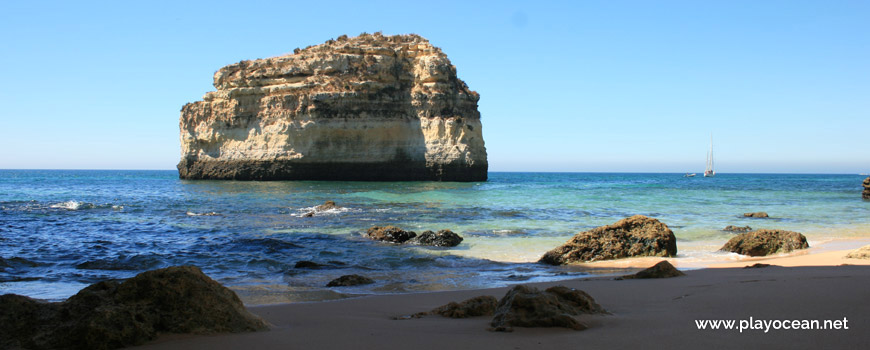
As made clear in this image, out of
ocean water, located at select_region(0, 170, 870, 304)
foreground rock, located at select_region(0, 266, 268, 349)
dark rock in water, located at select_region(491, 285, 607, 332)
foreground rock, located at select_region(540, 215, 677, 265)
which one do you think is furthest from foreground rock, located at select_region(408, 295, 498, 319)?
foreground rock, located at select_region(540, 215, 677, 265)

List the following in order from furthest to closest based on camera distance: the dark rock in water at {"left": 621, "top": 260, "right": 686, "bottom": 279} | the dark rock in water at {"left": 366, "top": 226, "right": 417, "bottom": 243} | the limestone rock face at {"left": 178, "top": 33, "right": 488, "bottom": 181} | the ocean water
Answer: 1. the limestone rock face at {"left": 178, "top": 33, "right": 488, "bottom": 181}
2. the dark rock in water at {"left": 366, "top": 226, "right": 417, "bottom": 243}
3. the ocean water
4. the dark rock in water at {"left": 621, "top": 260, "right": 686, "bottom": 279}

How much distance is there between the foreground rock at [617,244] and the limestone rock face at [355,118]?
30.4 m

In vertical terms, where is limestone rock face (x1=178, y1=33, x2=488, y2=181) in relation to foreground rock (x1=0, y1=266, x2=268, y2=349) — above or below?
above

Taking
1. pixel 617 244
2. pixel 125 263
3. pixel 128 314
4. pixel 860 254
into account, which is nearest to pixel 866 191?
pixel 860 254

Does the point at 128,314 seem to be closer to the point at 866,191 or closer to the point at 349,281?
the point at 349,281

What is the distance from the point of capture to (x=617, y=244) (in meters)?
8.08

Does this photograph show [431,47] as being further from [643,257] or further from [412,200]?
[643,257]

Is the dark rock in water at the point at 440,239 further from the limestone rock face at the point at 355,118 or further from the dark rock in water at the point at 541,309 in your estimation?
the limestone rock face at the point at 355,118

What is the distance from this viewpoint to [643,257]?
7.93 m

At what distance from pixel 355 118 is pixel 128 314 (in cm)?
3684

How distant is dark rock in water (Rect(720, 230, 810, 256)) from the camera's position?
8375mm

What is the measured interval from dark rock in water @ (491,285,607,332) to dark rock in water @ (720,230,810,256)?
20.4 feet

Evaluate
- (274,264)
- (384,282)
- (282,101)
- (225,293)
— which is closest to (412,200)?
(274,264)

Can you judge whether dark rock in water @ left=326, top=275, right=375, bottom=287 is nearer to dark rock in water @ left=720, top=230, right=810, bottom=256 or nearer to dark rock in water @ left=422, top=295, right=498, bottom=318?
dark rock in water @ left=422, top=295, right=498, bottom=318
